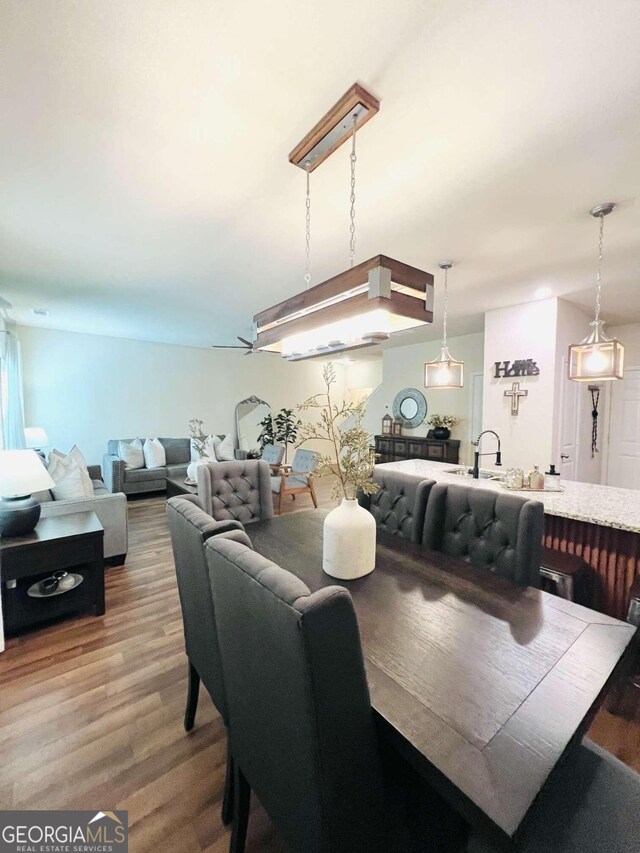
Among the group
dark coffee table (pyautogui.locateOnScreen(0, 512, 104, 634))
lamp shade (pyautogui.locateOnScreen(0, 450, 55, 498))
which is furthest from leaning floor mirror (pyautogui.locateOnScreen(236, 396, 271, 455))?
lamp shade (pyautogui.locateOnScreen(0, 450, 55, 498))

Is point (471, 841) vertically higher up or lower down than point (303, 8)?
lower down

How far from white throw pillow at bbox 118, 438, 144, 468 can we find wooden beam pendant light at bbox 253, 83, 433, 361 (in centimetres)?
484

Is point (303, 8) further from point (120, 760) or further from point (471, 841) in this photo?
point (120, 760)

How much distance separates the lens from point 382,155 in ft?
5.08

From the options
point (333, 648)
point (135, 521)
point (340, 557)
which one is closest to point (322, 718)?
point (333, 648)

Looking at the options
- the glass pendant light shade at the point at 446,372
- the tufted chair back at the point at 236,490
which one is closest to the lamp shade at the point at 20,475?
the tufted chair back at the point at 236,490

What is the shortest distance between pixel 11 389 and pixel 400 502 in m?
4.98

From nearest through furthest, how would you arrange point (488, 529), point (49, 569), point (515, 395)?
1. point (488, 529)
2. point (49, 569)
3. point (515, 395)

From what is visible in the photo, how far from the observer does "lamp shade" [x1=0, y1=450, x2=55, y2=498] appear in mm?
2148

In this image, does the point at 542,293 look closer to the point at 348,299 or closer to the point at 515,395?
the point at 515,395

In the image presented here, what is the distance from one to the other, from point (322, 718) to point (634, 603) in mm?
1773

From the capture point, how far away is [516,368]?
3818 millimetres

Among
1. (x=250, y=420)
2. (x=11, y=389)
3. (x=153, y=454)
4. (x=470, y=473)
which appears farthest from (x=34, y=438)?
(x=470, y=473)

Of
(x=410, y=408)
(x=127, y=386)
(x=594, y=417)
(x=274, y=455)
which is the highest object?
(x=127, y=386)
